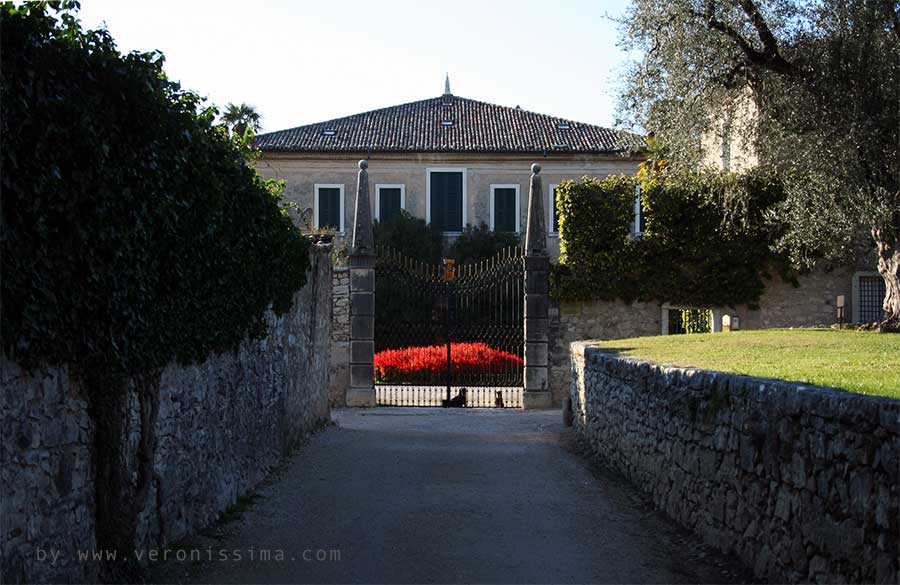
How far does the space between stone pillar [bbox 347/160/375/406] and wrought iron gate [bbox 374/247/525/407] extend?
39cm

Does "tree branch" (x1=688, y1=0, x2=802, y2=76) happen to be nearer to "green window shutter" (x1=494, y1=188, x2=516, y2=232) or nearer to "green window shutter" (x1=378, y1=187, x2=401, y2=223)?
"green window shutter" (x1=494, y1=188, x2=516, y2=232)

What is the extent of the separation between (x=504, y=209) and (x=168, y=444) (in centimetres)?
2437

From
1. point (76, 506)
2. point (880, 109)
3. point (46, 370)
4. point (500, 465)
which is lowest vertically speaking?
point (500, 465)

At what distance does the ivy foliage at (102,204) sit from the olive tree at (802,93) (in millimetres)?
9357

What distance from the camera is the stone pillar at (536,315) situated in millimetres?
19734

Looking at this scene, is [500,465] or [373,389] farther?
[373,389]

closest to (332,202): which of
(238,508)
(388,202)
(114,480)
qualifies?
(388,202)

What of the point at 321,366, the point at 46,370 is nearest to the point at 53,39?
the point at 46,370

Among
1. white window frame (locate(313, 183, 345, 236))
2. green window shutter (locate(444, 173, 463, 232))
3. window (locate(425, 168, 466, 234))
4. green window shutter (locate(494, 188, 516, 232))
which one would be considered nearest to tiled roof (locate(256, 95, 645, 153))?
window (locate(425, 168, 466, 234))

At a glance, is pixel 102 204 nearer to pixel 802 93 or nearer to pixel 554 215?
pixel 802 93

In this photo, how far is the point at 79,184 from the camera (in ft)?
17.3

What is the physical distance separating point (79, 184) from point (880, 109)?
11789 millimetres

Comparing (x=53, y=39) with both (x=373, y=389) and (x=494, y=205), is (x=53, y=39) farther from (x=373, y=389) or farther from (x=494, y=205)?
(x=494, y=205)

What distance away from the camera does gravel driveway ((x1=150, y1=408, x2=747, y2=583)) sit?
22.5 ft
